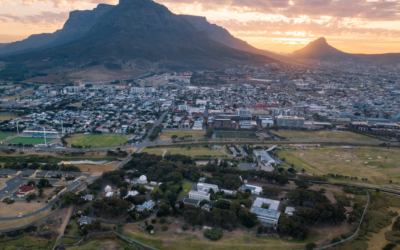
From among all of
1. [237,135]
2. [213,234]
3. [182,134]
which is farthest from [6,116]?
[213,234]

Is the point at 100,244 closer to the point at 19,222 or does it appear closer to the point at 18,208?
the point at 19,222

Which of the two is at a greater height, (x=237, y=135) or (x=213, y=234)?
(x=237, y=135)

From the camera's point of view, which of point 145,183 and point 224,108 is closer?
point 145,183

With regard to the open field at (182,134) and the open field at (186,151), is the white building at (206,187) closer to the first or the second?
the open field at (186,151)

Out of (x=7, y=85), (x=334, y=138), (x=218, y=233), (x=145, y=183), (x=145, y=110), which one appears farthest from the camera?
(x=7, y=85)

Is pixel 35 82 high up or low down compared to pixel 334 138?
up

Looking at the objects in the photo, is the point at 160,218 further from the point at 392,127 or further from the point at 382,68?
the point at 382,68

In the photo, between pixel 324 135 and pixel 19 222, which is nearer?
pixel 19 222

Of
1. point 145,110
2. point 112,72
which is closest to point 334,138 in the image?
point 145,110
